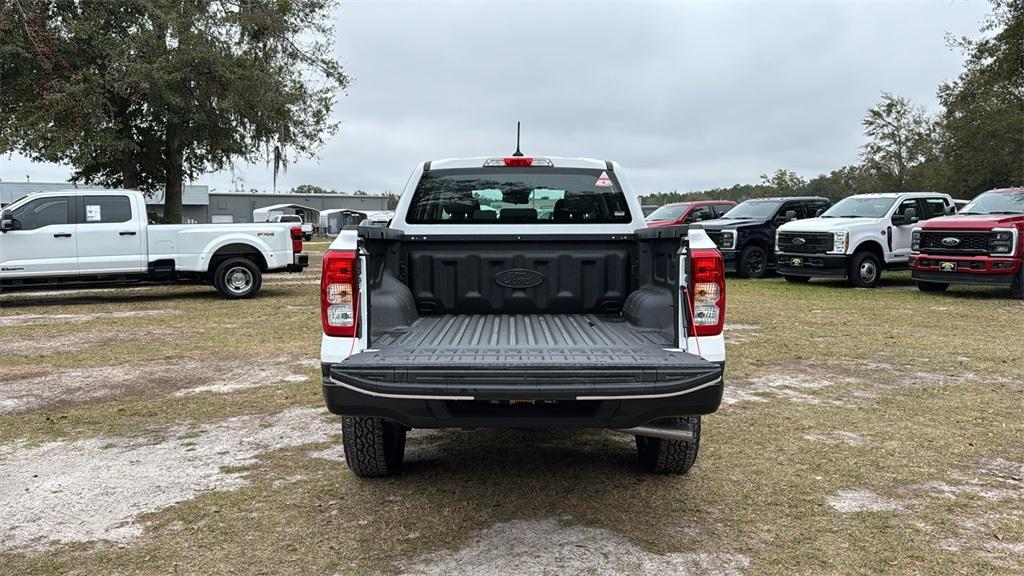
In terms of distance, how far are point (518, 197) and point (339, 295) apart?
6.04ft

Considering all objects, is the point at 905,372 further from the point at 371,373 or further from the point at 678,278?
the point at 371,373

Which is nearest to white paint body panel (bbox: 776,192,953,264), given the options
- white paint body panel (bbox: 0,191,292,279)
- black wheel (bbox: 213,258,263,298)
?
black wheel (bbox: 213,258,263,298)

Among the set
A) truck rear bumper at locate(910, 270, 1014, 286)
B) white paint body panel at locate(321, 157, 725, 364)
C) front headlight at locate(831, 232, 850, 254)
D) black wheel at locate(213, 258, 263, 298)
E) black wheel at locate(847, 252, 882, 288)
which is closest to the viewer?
white paint body panel at locate(321, 157, 725, 364)

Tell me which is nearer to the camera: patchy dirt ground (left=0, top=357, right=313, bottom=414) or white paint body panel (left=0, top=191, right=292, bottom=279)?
patchy dirt ground (left=0, top=357, right=313, bottom=414)

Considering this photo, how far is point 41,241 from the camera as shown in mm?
12672

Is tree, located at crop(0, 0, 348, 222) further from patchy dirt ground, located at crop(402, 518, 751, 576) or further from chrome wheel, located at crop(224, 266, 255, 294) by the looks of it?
patchy dirt ground, located at crop(402, 518, 751, 576)

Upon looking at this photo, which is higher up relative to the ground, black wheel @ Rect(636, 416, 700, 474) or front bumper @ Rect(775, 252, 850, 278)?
front bumper @ Rect(775, 252, 850, 278)

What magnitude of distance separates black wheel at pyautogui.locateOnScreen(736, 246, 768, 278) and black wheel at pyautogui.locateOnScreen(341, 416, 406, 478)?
14.6m

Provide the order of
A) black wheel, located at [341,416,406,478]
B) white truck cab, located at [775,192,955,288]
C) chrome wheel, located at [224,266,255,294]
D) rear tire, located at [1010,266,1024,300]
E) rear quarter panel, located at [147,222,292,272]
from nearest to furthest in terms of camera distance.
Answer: black wheel, located at [341,416,406,478] → rear tire, located at [1010,266,1024,300] → rear quarter panel, located at [147,222,292,272] → chrome wheel, located at [224,266,255,294] → white truck cab, located at [775,192,955,288]

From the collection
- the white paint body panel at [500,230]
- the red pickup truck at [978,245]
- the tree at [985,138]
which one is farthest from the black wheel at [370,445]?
the tree at [985,138]

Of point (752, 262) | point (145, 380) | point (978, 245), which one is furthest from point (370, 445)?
point (752, 262)

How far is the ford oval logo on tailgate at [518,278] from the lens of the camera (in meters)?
4.61

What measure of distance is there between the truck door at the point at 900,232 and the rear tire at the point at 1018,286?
7.89 ft

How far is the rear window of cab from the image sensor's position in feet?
16.3
